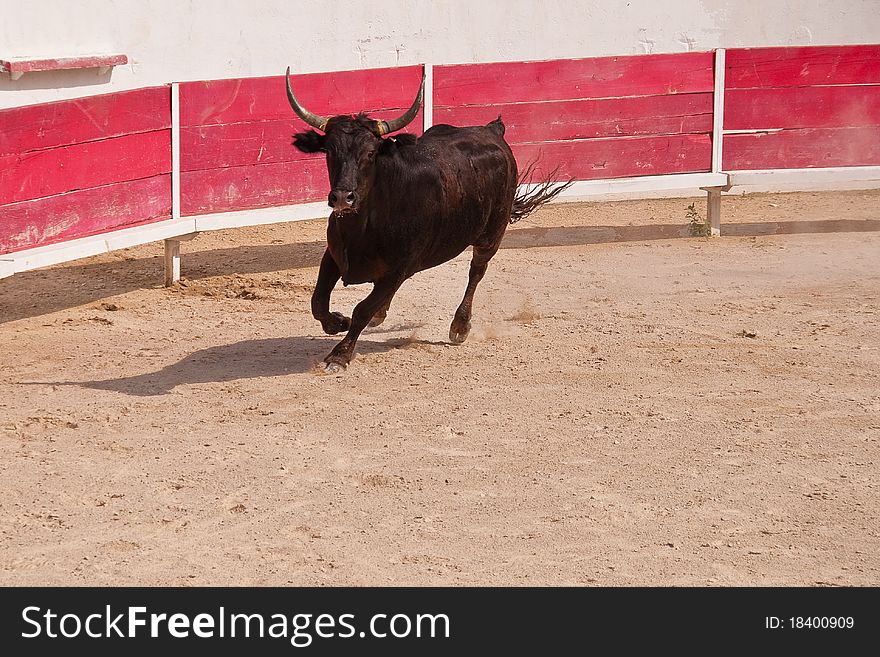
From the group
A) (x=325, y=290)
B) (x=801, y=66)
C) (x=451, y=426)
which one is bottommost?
(x=451, y=426)

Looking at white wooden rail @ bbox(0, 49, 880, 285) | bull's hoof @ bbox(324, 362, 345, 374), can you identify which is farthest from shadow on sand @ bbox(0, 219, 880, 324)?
bull's hoof @ bbox(324, 362, 345, 374)

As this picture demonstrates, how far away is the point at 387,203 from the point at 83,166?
6.91 feet

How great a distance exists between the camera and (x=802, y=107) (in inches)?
384

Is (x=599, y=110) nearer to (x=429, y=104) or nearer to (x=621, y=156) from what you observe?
(x=621, y=156)

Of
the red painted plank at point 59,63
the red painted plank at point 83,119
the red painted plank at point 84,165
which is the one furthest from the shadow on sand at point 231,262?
the red painted plank at point 59,63

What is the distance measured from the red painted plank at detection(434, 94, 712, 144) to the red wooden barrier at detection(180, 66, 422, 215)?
714 mm

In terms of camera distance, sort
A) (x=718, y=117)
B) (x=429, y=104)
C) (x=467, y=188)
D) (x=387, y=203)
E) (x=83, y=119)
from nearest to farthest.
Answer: (x=387, y=203) < (x=467, y=188) < (x=83, y=119) < (x=429, y=104) < (x=718, y=117)

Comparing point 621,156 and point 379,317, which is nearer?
point 379,317

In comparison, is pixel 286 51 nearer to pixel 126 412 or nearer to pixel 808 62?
pixel 808 62

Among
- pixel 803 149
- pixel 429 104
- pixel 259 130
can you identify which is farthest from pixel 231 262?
pixel 803 149

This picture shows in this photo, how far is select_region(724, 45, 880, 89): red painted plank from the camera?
377 inches

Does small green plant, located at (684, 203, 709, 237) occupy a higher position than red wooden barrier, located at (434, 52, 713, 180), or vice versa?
red wooden barrier, located at (434, 52, 713, 180)

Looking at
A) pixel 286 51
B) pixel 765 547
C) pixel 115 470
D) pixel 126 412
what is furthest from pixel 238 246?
pixel 765 547

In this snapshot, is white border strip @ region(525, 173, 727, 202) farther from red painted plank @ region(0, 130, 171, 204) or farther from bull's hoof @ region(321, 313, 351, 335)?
bull's hoof @ region(321, 313, 351, 335)
